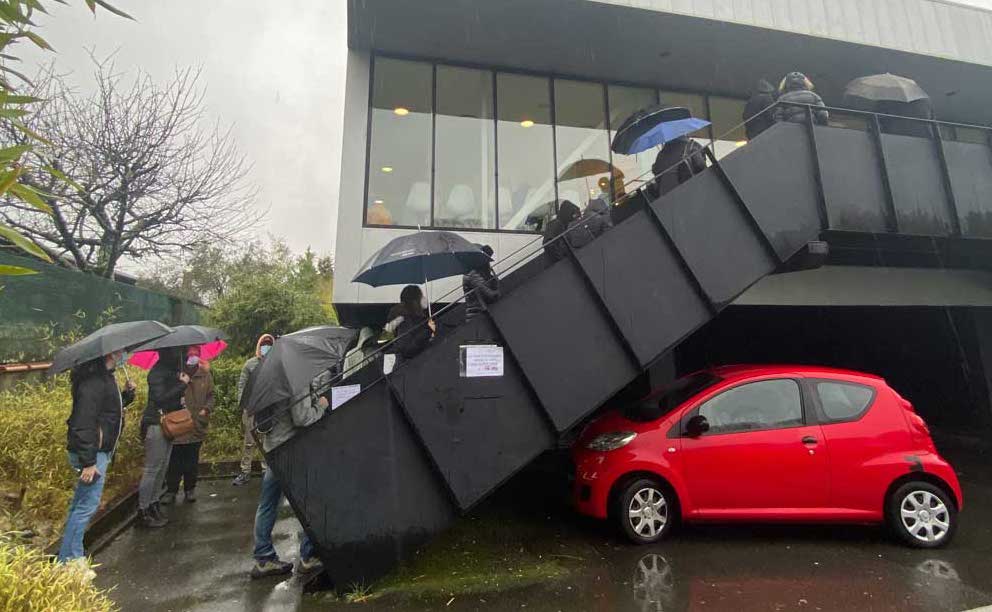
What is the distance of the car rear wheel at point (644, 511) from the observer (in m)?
4.55

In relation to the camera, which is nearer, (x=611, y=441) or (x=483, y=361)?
(x=483, y=361)

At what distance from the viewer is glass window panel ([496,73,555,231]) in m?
8.30

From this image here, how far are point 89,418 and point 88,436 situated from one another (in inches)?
6.0

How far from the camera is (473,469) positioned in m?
4.19

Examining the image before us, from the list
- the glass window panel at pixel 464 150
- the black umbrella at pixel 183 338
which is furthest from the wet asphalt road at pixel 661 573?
the glass window panel at pixel 464 150

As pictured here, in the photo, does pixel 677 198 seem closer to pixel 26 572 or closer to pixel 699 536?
pixel 699 536

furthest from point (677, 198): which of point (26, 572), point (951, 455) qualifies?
point (951, 455)

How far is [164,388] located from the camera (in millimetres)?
5648

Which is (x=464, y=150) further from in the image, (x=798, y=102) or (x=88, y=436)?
(x=88, y=436)

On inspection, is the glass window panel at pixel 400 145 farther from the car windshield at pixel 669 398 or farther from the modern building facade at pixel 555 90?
the car windshield at pixel 669 398

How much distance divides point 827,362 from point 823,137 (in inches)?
322

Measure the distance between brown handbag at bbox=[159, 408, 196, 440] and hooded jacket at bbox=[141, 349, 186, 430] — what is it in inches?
2.6

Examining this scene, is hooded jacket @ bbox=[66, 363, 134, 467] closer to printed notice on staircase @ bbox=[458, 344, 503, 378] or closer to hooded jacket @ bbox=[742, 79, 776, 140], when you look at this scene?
printed notice on staircase @ bbox=[458, 344, 503, 378]

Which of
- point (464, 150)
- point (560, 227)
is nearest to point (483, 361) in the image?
point (560, 227)
